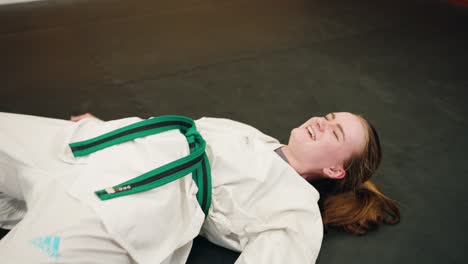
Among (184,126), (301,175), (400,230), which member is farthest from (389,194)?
(184,126)

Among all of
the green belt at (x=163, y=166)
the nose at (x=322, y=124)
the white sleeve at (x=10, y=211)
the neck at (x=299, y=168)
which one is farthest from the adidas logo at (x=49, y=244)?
the nose at (x=322, y=124)

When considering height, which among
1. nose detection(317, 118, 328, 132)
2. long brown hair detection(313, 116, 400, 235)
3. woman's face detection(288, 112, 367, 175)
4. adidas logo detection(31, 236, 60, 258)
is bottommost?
long brown hair detection(313, 116, 400, 235)

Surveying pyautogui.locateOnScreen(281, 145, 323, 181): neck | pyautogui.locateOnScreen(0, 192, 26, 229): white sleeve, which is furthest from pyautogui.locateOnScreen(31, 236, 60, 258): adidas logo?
pyautogui.locateOnScreen(281, 145, 323, 181): neck

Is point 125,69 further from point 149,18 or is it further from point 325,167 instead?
point 325,167

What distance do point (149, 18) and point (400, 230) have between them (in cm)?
257

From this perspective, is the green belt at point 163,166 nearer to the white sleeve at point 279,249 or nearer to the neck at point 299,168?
the white sleeve at point 279,249

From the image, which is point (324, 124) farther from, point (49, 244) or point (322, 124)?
point (49, 244)

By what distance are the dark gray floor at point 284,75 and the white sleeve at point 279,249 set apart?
22 cm

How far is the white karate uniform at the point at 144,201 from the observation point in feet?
3.58

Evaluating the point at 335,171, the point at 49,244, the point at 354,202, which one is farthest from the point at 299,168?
the point at 49,244

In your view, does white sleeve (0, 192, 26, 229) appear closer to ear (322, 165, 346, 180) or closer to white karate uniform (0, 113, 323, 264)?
white karate uniform (0, 113, 323, 264)

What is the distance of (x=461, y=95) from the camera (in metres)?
2.51

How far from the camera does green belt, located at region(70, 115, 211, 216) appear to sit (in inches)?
45.8

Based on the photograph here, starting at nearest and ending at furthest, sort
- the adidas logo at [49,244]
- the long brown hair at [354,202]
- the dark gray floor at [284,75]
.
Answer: the adidas logo at [49,244], the long brown hair at [354,202], the dark gray floor at [284,75]
